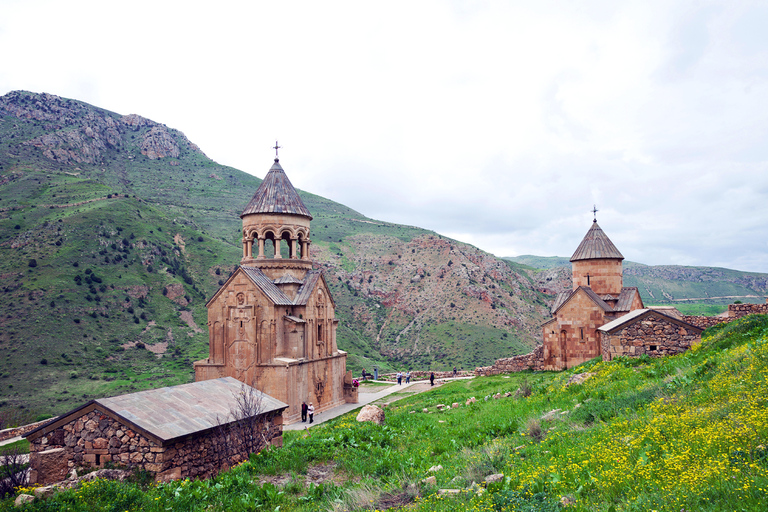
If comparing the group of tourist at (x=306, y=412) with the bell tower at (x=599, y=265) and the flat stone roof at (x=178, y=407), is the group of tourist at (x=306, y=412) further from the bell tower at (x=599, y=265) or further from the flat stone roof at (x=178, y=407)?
the bell tower at (x=599, y=265)

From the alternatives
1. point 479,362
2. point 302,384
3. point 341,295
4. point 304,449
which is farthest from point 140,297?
point 304,449

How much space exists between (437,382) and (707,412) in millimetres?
23045

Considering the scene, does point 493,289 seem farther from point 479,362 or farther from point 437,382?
point 437,382

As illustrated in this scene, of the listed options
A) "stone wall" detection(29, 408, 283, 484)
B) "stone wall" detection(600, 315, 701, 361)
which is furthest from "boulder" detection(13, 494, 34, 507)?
"stone wall" detection(600, 315, 701, 361)

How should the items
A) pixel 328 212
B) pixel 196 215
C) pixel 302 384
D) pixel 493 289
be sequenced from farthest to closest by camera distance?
pixel 328 212, pixel 196 215, pixel 493 289, pixel 302 384

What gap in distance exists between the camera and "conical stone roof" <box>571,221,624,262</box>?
21422mm

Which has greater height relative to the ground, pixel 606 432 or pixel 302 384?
pixel 606 432

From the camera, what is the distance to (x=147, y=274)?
44250 mm

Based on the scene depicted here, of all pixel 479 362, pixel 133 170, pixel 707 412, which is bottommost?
pixel 479 362

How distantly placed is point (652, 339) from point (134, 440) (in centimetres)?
1356

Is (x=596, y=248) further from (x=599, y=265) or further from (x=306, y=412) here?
(x=306, y=412)

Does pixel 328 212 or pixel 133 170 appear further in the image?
pixel 328 212

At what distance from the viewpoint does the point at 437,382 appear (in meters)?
27.2

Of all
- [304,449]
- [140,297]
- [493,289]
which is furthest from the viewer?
[493,289]
